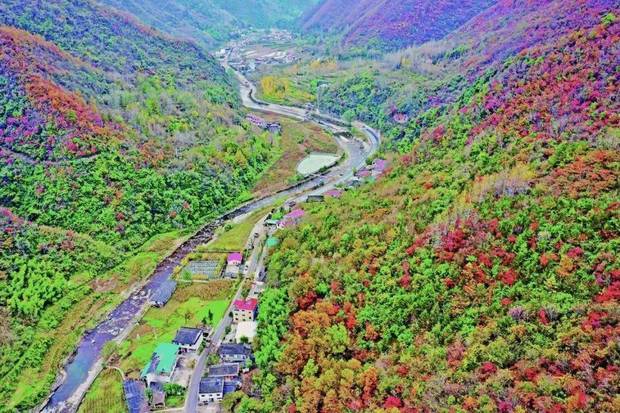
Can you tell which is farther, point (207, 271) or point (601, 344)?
point (207, 271)

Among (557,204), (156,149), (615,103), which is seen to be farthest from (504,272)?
(156,149)

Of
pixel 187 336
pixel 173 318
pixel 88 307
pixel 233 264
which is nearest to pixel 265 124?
pixel 233 264

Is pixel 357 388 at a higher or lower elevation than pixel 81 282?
lower

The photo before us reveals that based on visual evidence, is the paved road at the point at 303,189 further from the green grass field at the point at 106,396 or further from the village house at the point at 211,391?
the green grass field at the point at 106,396

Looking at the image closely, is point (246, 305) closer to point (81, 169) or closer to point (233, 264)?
point (233, 264)

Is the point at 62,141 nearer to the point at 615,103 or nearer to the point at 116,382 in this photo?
the point at 116,382

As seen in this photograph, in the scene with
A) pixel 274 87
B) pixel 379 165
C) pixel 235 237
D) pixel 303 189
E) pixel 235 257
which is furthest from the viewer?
pixel 274 87
